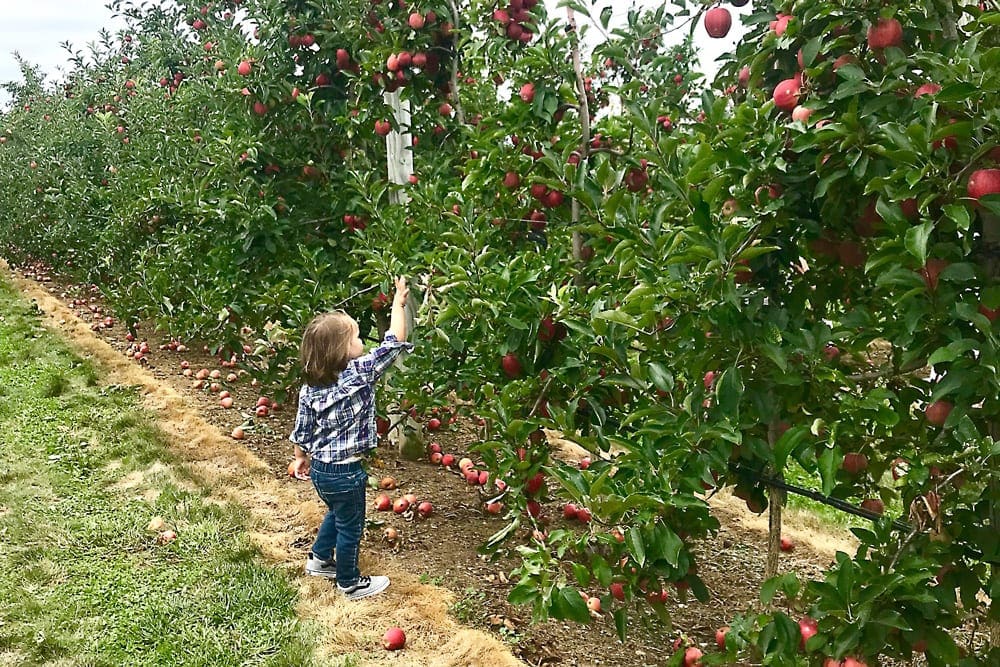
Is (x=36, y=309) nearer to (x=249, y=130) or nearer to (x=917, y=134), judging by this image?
(x=249, y=130)

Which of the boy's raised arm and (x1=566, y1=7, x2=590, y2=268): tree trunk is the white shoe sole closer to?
the boy's raised arm

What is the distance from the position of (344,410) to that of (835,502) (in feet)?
5.73

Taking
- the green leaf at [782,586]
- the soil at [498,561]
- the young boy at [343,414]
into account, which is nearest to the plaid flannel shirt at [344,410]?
the young boy at [343,414]

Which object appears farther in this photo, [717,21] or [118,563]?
[118,563]

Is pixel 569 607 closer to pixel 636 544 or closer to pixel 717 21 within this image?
pixel 636 544

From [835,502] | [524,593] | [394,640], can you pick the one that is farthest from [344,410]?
[835,502]

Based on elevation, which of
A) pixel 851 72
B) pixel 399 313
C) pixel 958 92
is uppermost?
pixel 851 72

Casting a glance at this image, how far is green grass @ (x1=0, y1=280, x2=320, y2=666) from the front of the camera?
2.86 meters

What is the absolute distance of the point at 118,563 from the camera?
341cm

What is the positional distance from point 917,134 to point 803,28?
1.64ft

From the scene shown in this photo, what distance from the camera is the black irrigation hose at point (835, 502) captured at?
1.79 meters

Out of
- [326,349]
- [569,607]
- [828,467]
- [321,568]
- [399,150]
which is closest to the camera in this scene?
[828,467]

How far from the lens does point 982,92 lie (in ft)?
4.88

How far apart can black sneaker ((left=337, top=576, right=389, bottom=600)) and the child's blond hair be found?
→ 766 millimetres
